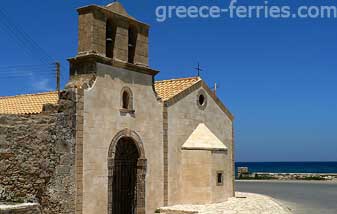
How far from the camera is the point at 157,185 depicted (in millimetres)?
18094

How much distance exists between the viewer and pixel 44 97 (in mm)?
21766

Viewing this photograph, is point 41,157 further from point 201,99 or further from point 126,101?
point 201,99

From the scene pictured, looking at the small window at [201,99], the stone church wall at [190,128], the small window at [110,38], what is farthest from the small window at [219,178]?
the small window at [110,38]

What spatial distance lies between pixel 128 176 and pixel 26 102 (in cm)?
721

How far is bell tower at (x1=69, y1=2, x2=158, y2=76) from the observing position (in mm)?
15398

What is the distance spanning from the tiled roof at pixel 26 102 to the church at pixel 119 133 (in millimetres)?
75

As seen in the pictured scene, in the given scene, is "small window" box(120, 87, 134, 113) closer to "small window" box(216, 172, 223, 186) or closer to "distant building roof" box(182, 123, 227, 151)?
"distant building roof" box(182, 123, 227, 151)

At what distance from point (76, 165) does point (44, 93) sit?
9167 millimetres

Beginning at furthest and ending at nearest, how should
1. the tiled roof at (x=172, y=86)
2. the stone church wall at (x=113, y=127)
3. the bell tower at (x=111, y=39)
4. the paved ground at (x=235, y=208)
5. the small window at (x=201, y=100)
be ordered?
the small window at (x=201, y=100) → the tiled roof at (x=172, y=86) → the paved ground at (x=235, y=208) → the bell tower at (x=111, y=39) → the stone church wall at (x=113, y=127)

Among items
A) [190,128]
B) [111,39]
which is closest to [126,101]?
[111,39]

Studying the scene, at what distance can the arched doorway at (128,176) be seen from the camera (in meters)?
16.8

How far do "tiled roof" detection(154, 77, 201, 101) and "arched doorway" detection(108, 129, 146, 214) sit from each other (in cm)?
320

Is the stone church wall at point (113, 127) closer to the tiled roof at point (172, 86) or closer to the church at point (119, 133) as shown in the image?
the church at point (119, 133)

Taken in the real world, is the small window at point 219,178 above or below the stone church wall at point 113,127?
below
